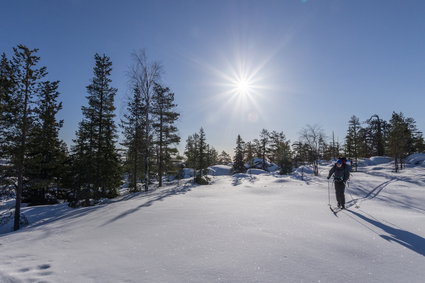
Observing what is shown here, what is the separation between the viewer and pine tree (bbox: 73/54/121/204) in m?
17.3

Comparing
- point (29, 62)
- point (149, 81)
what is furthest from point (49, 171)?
point (149, 81)

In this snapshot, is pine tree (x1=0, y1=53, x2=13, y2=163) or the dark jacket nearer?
the dark jacket

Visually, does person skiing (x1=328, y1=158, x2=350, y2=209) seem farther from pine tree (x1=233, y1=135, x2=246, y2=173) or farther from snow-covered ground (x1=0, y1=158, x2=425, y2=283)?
pine tree (x1=233, y1=135, x2=246, y2=173)

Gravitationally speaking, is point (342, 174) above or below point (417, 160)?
above

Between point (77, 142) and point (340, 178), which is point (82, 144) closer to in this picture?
point (77, 142)

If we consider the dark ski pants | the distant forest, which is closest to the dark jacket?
the dark ski pants

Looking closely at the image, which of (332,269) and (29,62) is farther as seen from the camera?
(29,62)

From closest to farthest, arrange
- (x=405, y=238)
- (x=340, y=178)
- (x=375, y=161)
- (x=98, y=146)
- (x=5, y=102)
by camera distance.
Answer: (x=405, y=238) < (x=340, y=178) < (x=5, y=102) < (x=98, y=146) < (x=375, y=161)

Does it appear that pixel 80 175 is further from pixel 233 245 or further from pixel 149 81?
pixel 233 245

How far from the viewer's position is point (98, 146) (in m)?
17.8

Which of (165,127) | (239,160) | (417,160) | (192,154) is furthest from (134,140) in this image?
(417,160)

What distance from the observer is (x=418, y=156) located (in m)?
37.3

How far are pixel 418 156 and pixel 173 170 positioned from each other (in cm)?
4546

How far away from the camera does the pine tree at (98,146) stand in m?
17.3
